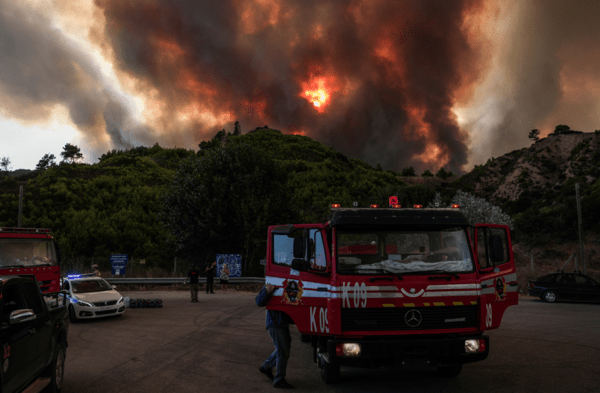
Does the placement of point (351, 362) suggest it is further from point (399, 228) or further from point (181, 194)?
point (181, 194)

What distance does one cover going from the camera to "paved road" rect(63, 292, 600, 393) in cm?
654

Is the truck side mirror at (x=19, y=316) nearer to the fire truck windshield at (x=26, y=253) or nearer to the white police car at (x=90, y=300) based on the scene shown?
the fire truck windshield at (x=26, y=253)

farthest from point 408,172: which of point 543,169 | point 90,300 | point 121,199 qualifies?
point 90,300

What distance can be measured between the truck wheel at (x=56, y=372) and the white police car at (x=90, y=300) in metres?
8.16

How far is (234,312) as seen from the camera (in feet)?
52.3

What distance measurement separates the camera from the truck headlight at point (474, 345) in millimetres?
5930

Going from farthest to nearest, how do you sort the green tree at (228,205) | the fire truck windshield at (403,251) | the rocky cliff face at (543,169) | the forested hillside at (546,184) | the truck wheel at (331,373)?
the rocky cliff face at (543,169) → the forested hillside at (546,184) → the green tree at (228,205) → the truck wheel at (331,373) → the fire truck windshield at (403,251)

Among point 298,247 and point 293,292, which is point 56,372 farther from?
point 298,247

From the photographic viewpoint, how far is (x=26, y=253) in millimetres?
13195

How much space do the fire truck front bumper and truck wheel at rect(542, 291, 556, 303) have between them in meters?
16.2

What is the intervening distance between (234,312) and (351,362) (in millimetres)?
10802

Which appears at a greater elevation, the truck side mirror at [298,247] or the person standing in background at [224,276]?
the truck side mirror at [298,247]

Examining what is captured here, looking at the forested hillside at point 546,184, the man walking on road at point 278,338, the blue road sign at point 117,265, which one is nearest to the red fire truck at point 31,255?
the man walking on road at point 278,338

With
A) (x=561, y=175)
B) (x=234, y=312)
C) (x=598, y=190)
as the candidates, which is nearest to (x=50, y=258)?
(x=234, y=312)
